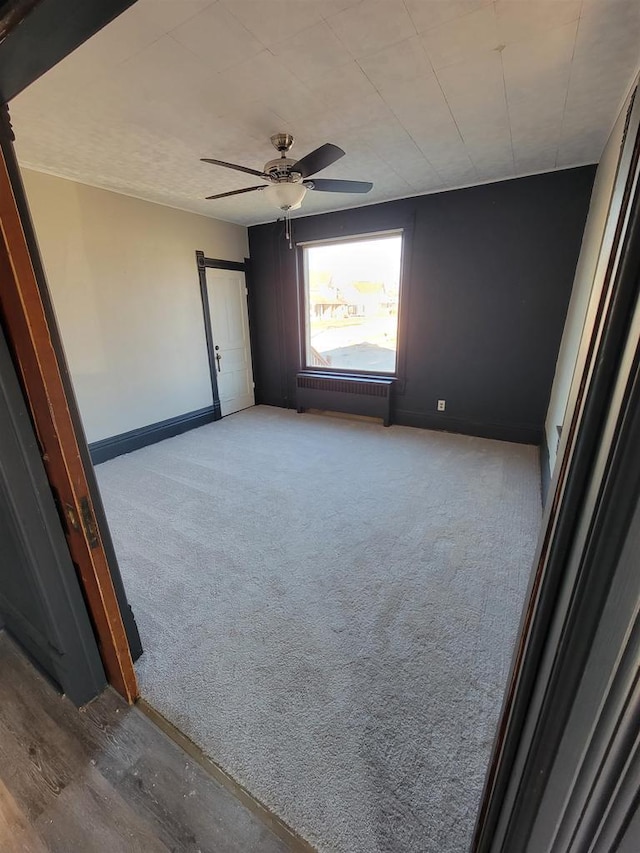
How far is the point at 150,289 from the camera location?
13.1ft

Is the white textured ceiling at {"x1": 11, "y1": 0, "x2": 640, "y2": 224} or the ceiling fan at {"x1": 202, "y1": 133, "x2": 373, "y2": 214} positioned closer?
the white textured ceiling at {"x1": 11, "y1": 0, "x2": 640, "y2": 224}

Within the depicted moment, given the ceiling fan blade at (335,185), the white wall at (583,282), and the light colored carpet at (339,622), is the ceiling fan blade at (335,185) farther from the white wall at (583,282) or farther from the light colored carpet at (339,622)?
the light colored carpet at (339,622)

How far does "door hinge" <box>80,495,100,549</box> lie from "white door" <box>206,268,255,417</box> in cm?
392

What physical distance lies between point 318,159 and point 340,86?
36 cm

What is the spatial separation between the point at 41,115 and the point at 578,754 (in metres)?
3.47

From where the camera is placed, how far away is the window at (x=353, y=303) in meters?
4.44

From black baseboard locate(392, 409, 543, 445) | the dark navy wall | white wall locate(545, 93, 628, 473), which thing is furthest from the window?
white wall locate(545, 93, 628, 473)

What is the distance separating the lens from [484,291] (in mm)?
3818

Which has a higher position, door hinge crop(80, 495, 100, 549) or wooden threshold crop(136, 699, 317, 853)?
door hinge crop(80, 495, 100, 549)

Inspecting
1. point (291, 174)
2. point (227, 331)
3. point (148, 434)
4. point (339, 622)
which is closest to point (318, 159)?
point (291, 174)

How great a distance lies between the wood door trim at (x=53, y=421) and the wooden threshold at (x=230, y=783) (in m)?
0.14

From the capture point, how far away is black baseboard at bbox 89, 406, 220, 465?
3711 millimetres

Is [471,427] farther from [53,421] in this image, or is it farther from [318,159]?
[53,421]

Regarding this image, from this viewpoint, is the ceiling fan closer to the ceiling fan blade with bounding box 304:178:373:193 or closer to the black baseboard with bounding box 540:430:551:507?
the ceiling fan blade with bounding box 304:178:373:193
